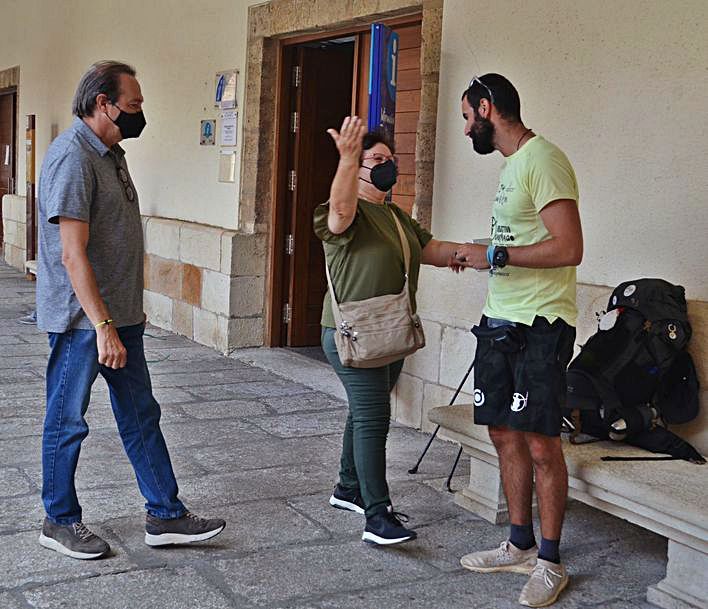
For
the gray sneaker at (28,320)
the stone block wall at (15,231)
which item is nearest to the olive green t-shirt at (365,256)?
the gray sneaker at (28,320)

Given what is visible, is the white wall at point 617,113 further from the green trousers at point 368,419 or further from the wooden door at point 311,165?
the wooden door at point 311,165

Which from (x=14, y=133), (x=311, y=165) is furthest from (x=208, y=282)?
(x=14, y=133)

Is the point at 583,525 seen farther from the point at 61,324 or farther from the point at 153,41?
the point at 153,41

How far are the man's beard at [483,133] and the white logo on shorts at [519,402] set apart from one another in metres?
0.74

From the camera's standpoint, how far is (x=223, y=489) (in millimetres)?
3998

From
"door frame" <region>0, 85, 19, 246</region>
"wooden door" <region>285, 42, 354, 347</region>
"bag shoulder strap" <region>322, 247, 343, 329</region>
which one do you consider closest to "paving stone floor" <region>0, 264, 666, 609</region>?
"bag shoulder strap" <region>322, 247, 343, 329</region>

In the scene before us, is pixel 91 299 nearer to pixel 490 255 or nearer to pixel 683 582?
pixel 490 255

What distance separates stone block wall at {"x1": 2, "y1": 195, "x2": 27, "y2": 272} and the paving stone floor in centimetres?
718

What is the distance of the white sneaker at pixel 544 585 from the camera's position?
9.90 feet

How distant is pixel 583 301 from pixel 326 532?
1.44m

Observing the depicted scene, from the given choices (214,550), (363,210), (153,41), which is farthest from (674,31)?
(153,41)

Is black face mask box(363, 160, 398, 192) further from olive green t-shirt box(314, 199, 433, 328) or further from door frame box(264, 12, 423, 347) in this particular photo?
door frame box(264, 12, 423, 347)

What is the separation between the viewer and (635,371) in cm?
342

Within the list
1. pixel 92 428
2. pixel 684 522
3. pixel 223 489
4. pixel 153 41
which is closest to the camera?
pixel 684 522
